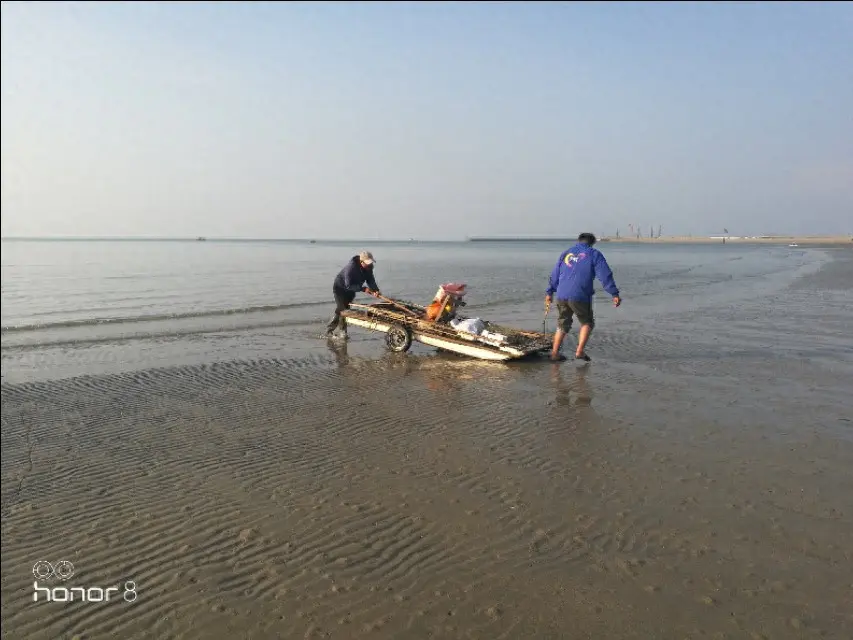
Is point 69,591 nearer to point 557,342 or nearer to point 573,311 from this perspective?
point 557,342

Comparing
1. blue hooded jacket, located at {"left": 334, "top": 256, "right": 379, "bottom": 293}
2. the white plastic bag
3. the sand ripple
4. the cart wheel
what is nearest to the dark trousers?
blue hooded jacket, located at {"left": 334, "top": 256, "right": 379, "bottom": 293}

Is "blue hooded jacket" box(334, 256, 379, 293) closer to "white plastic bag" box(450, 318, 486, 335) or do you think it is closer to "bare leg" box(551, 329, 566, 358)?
"white plastic bag" box(450, 318, 486, 335)

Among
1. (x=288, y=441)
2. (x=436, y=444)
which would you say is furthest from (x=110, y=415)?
(x=436, y=444)

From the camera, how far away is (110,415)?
292 inches

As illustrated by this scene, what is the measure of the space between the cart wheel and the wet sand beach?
8.65 ft

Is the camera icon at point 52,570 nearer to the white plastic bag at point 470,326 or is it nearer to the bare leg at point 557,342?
the white plastic bag at point 470,326

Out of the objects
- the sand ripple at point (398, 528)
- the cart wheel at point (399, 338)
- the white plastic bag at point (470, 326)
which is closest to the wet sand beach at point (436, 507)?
the sand ripple at point (398, 528)

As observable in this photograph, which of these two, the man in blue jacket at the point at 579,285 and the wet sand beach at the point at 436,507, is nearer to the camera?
the wet sand beach at the point at 436,507

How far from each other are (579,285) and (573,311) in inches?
19.1

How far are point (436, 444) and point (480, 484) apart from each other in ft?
3.69

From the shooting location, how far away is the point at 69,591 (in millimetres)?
3764

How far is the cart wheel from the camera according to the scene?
11633 millimetres

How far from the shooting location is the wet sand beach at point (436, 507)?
3.55 metres

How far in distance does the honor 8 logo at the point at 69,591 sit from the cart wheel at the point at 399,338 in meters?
8.01
